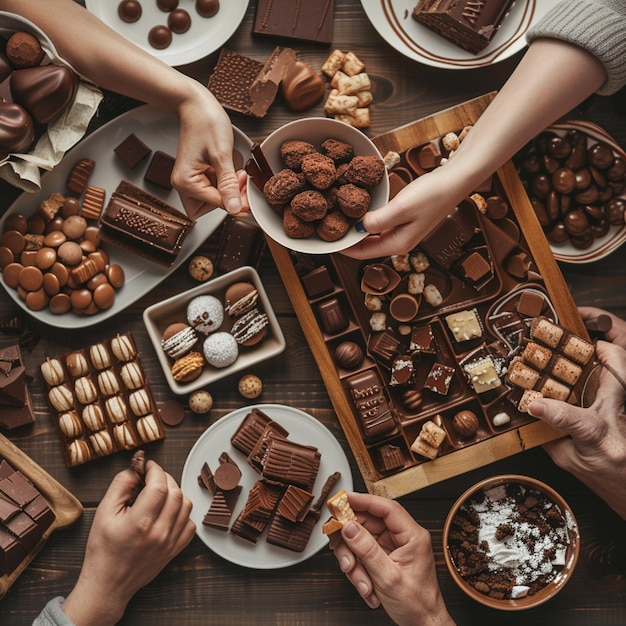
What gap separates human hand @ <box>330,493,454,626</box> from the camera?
6.28 feet

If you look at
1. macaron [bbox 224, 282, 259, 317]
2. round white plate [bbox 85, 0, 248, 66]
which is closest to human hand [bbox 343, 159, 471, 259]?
macaron [bbox 224, 282, 259, 317]

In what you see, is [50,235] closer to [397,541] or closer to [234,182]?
[234,182]

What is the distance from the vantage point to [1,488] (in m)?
2.05

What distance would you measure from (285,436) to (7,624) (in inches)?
46.5

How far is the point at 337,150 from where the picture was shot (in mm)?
1702

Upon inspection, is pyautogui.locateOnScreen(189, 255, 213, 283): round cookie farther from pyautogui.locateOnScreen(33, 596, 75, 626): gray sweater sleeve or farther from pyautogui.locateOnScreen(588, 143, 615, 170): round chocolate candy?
pyautogui.locateOnScreen(588, 143, 615, 170): round chocolate candy

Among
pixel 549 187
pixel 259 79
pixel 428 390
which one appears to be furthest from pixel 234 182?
pixel 549 187

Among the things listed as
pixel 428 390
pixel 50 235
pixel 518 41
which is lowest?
pixel 428 390

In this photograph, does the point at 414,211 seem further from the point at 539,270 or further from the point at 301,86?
the point at 301,86

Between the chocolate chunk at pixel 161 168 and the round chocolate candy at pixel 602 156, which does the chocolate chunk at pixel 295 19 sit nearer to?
the chocolate chunk at pixel 161 168

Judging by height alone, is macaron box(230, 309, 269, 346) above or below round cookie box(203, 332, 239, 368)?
above

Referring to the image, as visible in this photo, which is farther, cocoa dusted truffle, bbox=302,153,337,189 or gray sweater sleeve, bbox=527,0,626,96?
gray sweater sleeve, bbox=527,0,626,96

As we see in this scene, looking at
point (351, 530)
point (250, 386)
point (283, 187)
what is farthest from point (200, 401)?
point (283, 187)

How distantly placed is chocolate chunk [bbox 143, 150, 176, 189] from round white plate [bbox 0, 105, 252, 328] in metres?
0.05
